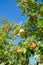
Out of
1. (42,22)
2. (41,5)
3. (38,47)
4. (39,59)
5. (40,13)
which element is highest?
(41,5)

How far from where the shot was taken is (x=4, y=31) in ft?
19.2

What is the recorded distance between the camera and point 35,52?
372cm

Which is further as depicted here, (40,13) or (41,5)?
(41,5)

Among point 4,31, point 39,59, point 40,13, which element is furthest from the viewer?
point 4,31

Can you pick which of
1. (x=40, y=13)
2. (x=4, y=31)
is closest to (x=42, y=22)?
(x=40, y=13)

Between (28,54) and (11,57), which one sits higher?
(11,57)

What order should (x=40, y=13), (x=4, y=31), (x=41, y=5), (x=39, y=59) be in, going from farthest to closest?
(x=4, y=31)
(x=41, y=5)
(x=40, y=13)
(x=39, y=59)

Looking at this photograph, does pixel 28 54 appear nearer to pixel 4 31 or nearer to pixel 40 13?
pixel 40 13

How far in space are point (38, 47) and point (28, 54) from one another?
0.92 ft

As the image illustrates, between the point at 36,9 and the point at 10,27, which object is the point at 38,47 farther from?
the point at 10,27

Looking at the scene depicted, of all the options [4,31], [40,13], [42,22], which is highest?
[4,31]

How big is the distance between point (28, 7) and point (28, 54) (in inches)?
44.5

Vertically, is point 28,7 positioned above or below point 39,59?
above

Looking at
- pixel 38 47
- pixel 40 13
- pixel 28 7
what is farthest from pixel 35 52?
pixel 28 7
